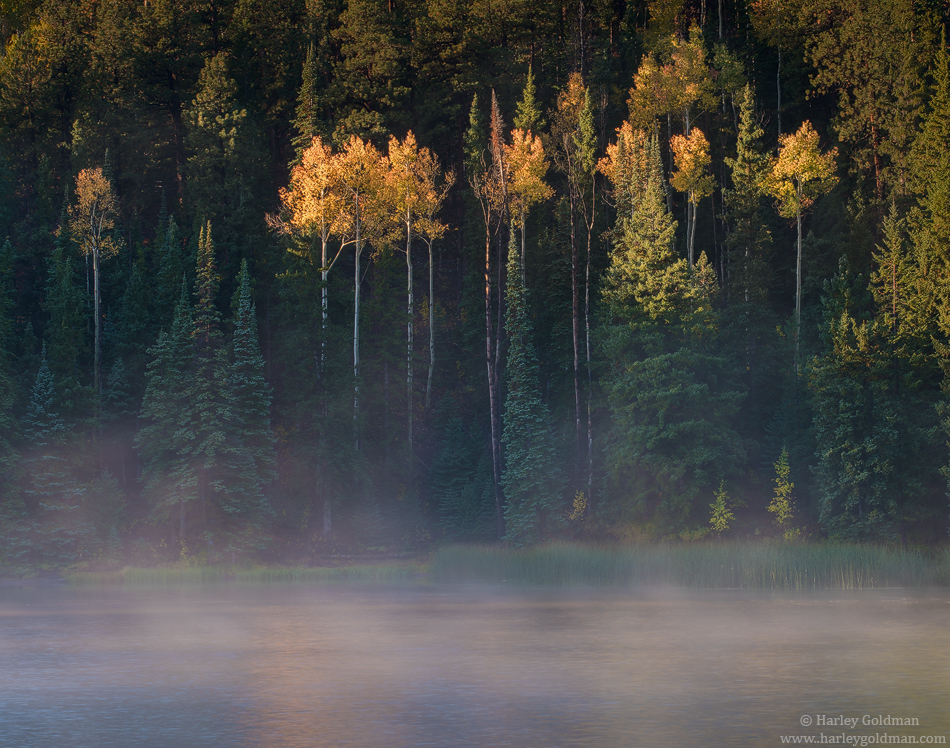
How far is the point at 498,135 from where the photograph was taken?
196 ft

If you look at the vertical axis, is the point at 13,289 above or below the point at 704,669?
above

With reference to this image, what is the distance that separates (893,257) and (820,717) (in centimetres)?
3912

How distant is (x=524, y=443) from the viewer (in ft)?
188

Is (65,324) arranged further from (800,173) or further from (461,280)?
(800,173)

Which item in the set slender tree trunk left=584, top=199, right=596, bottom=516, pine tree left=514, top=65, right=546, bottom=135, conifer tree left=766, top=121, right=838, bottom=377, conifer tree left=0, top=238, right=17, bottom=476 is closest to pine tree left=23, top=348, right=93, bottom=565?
conifer tree left=0, top=238, right=17, bottom=476

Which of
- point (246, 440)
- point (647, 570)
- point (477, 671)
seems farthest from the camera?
point (246, 440)

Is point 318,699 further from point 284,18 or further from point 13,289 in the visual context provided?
point 284,18

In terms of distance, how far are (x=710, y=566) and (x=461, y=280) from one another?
126 ft

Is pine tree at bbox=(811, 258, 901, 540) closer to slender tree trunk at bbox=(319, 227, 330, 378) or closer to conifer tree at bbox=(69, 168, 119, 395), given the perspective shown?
slender tree trunk at bbox=(319, 227, 330, 378)

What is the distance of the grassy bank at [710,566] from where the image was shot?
38688 millimetres

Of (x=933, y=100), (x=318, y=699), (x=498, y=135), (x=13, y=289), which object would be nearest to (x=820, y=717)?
(x=318, y=699)

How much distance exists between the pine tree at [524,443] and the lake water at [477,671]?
19.4 m

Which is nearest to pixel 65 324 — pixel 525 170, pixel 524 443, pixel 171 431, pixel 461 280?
pixel 171 431

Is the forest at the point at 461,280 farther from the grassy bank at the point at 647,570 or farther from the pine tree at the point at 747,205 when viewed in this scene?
the grassy bank at the point at 647,570
